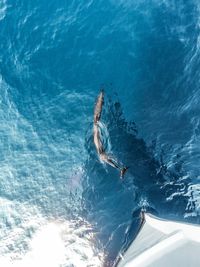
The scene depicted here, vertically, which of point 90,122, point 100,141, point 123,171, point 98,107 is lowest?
point 123,171

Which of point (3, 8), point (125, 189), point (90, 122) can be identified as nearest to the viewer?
point (125, 189)

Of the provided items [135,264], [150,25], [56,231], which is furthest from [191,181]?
[150,25]

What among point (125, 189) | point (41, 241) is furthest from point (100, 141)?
point (41, 241)

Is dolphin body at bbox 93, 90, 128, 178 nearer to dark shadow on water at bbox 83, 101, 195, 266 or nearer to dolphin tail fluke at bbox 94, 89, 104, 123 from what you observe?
dolphin tail fluke at bbox 94, 89, 104, 123

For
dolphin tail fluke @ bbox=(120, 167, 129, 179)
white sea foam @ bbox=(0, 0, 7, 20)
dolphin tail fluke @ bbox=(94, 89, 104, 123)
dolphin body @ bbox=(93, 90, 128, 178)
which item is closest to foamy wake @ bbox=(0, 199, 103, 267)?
dolphin tail fluke @ bbox=(120, 167, 129, 179)

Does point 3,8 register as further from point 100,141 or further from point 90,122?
point 100,141

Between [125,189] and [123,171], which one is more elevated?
[123,171]

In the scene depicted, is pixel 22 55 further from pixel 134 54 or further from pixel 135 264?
pixel 135 264
